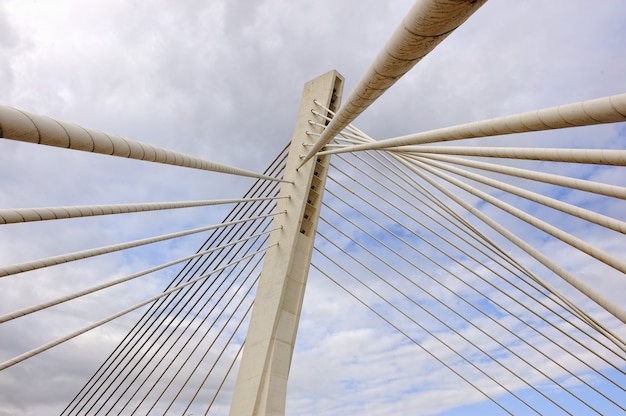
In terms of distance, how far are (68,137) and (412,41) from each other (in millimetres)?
2873

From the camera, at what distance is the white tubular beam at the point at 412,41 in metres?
3.50

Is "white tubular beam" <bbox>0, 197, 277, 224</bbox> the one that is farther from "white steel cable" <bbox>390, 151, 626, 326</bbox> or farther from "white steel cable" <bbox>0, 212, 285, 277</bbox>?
"white steel cable" <bbox>390, 151, 626, 326</bbox>

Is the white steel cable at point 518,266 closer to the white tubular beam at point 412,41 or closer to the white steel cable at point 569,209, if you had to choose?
the white steel cable at point 569,209

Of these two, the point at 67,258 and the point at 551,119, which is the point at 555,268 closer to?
the point at 551,119

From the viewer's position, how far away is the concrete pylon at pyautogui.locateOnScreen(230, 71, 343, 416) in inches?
477

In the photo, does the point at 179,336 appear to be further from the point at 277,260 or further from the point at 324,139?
the point at 324,139

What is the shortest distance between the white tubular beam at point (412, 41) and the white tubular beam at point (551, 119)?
4.30ft

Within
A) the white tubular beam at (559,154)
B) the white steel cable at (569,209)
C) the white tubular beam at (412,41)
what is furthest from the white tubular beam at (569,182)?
the white tubular beam at (412,41)

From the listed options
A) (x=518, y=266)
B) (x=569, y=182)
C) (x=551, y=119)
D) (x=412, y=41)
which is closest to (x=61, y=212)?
(x=412, y=41)

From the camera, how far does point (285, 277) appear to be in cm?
1312

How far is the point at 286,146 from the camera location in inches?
618

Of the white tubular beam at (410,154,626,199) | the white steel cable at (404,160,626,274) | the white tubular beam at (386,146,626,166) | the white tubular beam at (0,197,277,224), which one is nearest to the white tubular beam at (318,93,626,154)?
the white tubular beam at (386,146,626,166)

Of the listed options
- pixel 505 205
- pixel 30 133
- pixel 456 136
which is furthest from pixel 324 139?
pixel 30 133

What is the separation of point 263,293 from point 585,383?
28.1 feet
